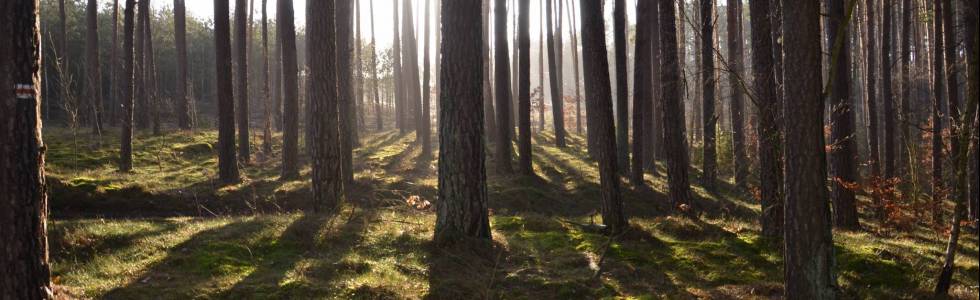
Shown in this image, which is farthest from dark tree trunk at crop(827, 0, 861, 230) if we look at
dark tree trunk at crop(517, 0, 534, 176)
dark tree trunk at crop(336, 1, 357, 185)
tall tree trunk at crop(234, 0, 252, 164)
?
tall tree trunk at crop(234, 0, 252, 164)

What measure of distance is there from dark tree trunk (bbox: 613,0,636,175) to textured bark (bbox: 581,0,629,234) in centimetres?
631

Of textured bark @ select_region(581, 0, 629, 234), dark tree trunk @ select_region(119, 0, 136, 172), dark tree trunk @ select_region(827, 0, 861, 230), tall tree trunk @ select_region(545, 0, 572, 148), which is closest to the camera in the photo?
textured bark @ select_region(581, 0, 629, 234)

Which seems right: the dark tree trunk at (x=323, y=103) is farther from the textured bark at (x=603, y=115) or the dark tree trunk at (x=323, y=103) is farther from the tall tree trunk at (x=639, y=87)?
the tall tree trunk at (x=639, y=87)

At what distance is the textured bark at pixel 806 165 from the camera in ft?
19.8

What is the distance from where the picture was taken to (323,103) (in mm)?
11719

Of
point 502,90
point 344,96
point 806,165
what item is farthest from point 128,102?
point 806,165

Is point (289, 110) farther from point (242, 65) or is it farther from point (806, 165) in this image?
point (806, 165)

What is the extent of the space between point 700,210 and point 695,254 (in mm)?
6286

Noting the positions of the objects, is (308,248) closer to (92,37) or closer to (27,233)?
(27,233)

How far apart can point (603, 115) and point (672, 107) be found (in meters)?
3.51

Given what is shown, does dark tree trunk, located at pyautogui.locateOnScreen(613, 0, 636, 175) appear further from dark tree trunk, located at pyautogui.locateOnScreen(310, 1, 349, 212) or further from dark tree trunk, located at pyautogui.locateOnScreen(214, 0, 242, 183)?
dark tree trunk, located at pyautogui.locateOnScreen(214, 0, 242, 183)

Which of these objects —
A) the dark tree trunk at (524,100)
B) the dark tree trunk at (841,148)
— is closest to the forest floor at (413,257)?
the dark tree trunk at (841,148)

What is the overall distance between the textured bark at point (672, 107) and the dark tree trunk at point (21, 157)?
9.89 metres

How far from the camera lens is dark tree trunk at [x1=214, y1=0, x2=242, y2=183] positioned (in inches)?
655
